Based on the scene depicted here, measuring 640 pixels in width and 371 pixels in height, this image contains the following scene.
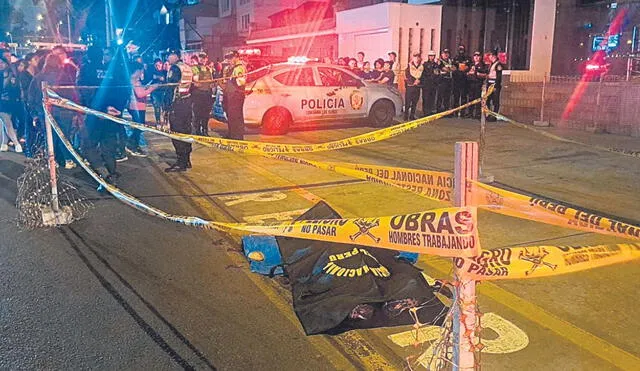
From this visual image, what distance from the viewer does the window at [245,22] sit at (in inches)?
1782

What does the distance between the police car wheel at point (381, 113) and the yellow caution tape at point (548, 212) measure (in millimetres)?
11848

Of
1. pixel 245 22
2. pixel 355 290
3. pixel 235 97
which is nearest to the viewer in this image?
pixel 355 290

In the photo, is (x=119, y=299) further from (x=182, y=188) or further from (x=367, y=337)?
(x=182, y=188)

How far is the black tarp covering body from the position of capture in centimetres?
393

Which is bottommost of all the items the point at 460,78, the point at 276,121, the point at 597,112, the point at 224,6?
the point at 276,121

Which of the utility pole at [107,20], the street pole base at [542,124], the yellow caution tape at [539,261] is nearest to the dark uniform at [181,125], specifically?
the yellow caution tape at [539,261]

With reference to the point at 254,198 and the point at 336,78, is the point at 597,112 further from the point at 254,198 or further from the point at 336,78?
the point at 254,198

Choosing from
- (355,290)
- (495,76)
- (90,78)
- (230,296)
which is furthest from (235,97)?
(355,290)

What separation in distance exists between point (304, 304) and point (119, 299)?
1429mm

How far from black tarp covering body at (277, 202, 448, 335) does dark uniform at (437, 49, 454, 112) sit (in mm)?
12438

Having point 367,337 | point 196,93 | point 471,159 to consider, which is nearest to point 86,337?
point 367,337

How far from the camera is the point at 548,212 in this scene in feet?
8.68

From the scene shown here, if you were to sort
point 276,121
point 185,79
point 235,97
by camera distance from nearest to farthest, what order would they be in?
Answer: point 185,79, point 235,97, point 276,121

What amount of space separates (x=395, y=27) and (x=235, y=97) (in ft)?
30.9
